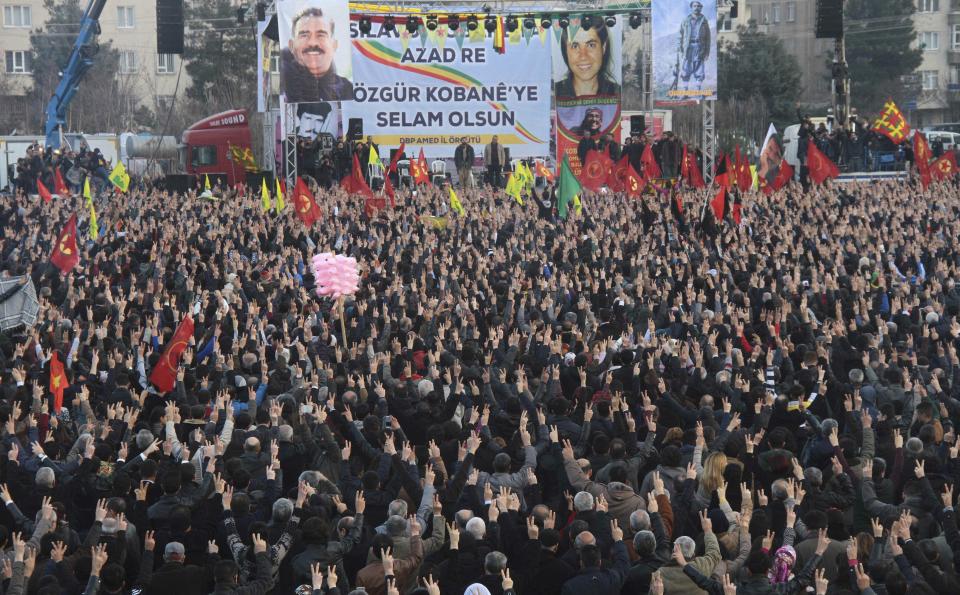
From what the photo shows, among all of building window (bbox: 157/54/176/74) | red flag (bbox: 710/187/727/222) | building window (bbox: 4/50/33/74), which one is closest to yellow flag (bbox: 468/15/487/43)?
red flag (bbox: 710/187/727/222)

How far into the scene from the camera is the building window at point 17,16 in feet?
258

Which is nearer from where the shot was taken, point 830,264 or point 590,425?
point 590,425

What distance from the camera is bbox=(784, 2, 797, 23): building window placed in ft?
257

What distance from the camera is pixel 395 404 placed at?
35.7 feet

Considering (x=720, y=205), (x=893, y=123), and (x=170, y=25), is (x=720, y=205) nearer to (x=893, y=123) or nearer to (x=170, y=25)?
(x=893, y=123)

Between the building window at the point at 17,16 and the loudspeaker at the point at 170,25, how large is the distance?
162 feet

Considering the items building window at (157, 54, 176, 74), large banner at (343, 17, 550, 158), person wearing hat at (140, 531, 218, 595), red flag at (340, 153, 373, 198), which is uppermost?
building window at (157, 54, 176, 74)

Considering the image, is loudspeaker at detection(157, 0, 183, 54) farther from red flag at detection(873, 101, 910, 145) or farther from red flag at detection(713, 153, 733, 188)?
red flag at detection(873, 101, 910, 145)

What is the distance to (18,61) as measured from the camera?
256 ft

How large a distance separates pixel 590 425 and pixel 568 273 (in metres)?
8.31

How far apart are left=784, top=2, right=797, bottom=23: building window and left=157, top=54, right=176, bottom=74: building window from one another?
32.0m

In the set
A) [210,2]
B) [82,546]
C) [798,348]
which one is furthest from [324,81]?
[210,2]

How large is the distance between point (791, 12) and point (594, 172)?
53.3 meters

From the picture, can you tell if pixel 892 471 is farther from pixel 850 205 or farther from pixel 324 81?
pixel 324 81
